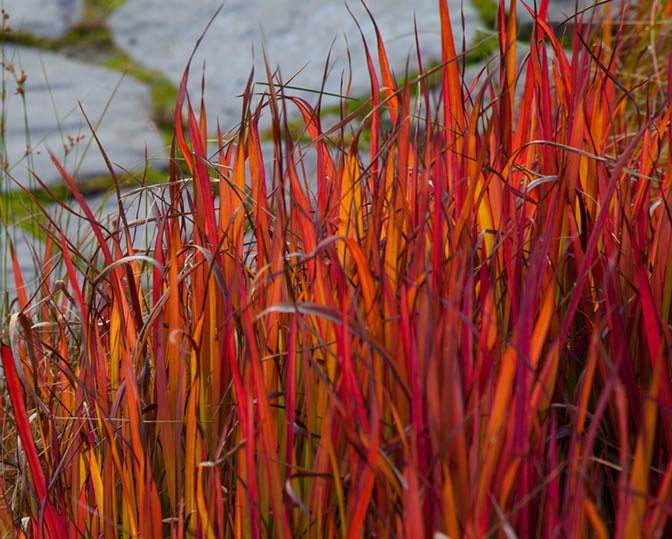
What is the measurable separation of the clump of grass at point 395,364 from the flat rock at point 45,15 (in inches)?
Result: 76.6

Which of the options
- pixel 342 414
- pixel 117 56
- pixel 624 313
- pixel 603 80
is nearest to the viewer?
pixel 342 414

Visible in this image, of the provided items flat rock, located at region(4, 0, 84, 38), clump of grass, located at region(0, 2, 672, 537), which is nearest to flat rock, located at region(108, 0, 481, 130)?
flat rock, located at region(4, 0, 84, 38)

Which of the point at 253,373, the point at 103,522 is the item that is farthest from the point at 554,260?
the point at 103,522

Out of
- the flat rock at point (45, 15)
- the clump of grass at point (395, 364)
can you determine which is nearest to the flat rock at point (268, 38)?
the flat rock at point (45, 15)

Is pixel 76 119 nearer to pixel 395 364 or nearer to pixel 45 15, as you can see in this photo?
pixel 45 15

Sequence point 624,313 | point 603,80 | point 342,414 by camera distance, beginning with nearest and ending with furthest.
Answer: point 342,414, point 624,313, point 603,80

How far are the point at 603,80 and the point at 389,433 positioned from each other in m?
0.42

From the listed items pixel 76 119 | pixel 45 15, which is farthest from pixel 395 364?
pixel 45 15

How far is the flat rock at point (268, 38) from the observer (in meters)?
1.82

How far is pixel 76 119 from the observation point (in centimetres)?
185

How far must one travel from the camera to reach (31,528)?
0.60 meters

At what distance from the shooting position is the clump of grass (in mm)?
397

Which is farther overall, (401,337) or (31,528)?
(31,528)

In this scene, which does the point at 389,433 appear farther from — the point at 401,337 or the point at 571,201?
the point at 571,201
